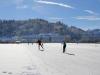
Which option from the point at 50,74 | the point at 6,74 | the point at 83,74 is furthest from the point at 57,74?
the point at 6,74

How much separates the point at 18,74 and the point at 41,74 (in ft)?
3.07

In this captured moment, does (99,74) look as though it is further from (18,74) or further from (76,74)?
(18,74)

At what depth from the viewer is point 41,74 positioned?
10.8m

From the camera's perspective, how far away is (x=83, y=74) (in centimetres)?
1104

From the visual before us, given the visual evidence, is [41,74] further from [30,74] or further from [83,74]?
[83,74]

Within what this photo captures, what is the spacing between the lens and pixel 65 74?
1092 centimetres

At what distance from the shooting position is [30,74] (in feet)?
35.4

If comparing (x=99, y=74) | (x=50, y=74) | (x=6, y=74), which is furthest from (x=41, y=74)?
(x=99, y=74)

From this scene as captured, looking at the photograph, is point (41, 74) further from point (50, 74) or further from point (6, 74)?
point (6, 74)

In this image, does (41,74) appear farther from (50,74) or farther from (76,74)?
(76,74)

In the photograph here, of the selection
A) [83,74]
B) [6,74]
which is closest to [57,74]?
[83,74]

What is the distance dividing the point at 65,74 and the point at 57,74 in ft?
1.09

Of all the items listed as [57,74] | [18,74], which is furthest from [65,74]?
[18,74]

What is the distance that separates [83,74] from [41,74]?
1.75m
